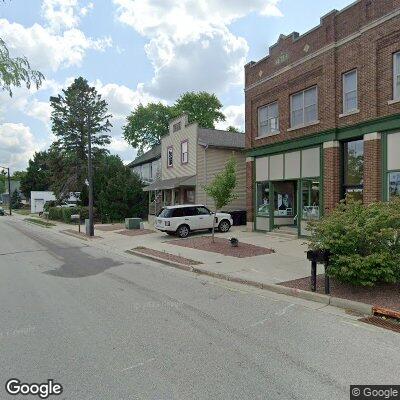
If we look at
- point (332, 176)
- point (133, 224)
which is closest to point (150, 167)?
point (133, 224)

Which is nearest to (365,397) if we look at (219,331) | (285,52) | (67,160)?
(219,331)

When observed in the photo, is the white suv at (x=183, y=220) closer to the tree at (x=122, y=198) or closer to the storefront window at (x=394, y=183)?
the storefront window at (x=394, y=183)

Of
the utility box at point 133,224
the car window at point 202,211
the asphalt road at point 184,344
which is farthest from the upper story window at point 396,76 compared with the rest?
the utility box at point 133,224

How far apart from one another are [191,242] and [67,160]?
30.3m

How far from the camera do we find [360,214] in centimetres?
801

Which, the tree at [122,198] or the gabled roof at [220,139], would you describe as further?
the tree at [122,198]

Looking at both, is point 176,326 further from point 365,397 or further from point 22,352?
point 365,397

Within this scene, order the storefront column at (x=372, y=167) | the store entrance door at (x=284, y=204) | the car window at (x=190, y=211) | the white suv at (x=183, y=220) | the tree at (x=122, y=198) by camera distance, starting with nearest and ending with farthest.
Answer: the storefront column at (x=372, y=167), the white suv at (x=183, y=220), the store entrance door at (x=284, y=204), the car window at (x=190, y=211), the tree at (x=122, y=198)

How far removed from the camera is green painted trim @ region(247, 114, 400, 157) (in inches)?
544

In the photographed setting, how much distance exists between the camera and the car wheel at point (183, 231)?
19547mm

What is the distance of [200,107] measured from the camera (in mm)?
58938

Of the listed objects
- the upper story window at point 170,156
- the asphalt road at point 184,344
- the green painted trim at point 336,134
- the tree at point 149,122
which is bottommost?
the asphalt road at point 184,344

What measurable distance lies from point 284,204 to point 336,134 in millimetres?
5159

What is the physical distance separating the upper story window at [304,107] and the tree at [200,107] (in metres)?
40.1
